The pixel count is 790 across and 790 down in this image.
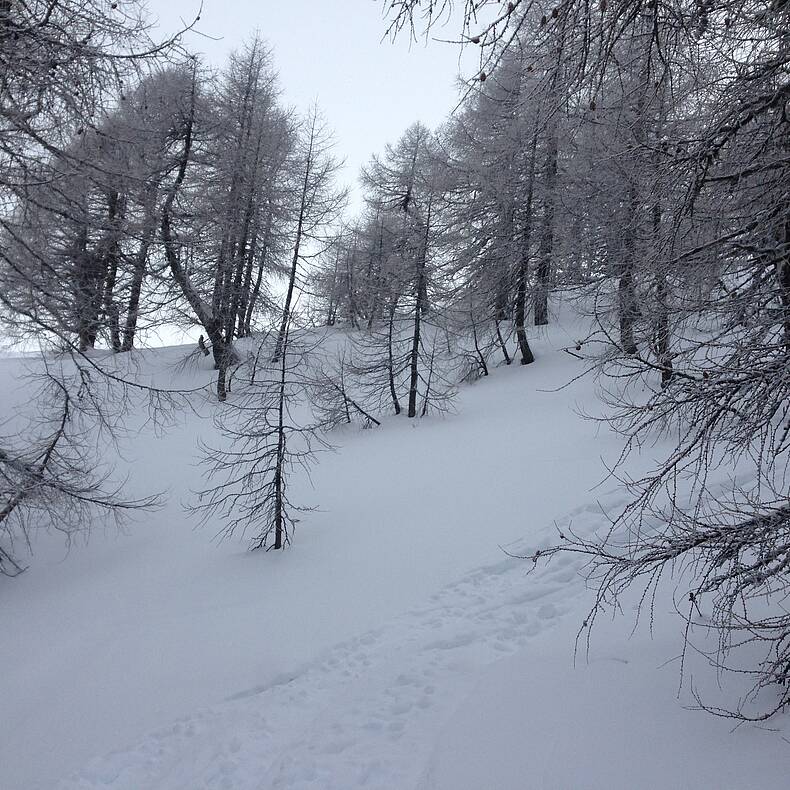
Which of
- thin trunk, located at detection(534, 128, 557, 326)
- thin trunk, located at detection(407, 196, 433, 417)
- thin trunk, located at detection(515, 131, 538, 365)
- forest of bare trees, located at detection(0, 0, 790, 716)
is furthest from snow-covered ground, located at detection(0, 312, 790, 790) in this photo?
thin trunk, located at detection(534, 128, 557, 326)

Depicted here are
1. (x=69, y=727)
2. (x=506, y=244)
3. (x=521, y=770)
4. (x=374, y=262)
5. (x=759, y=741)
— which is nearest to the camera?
(x=759, y=741)

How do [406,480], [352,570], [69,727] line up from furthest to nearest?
1. [406,480]
2. [352,570]
3. [69,727]

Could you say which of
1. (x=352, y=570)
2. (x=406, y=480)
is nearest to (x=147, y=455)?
(x=406, y=480)

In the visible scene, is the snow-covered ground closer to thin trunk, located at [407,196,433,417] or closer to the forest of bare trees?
the forest of bare trees

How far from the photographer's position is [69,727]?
5.23 metres

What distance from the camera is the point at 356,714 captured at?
4879 mm

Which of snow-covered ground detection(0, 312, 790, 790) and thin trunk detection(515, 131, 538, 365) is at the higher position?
thin trunk detection(515, 131, 538, 365)

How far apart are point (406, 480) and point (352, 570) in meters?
3.22

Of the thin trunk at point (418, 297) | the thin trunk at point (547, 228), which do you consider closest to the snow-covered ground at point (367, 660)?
the thin trunk at point (418, 297)

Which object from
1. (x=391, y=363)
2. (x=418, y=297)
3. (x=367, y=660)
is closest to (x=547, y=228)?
(x=418, y=297)

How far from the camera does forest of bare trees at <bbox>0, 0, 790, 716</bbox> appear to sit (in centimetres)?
304

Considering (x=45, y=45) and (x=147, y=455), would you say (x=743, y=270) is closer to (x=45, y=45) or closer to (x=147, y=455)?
(x=45, y=45)

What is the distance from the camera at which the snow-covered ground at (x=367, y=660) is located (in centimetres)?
383

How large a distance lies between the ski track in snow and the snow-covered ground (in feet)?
0.07
